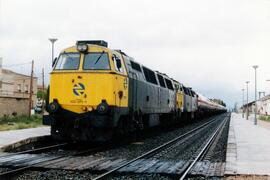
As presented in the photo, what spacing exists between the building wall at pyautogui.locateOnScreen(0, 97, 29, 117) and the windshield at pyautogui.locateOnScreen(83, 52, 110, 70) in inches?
917

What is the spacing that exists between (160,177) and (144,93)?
8199mm

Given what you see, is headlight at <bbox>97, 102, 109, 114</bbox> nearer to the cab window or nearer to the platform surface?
the cab window

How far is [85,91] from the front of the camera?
12.6 meters

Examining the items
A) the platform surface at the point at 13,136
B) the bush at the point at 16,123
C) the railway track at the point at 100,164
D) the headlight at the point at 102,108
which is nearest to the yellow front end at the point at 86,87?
the headlight at the point at 102,108

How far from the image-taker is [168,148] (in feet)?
47.3

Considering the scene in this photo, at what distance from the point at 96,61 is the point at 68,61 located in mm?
1067

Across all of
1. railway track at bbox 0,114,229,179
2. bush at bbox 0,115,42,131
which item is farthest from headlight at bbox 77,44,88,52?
bush at bbox 0,115,42,131

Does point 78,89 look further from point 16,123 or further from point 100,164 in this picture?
point 16,123

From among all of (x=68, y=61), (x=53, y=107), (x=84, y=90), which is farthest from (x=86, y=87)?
(x=68, y=61)

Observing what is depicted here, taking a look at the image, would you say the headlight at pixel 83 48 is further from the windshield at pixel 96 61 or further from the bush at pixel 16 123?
the bush at pixel 16 123

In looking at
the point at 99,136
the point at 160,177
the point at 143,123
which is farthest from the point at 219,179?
the point at 143,123

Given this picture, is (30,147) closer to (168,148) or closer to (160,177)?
(168,148)

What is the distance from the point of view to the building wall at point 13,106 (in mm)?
34237

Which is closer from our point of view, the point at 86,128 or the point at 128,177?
the point at 128,177
